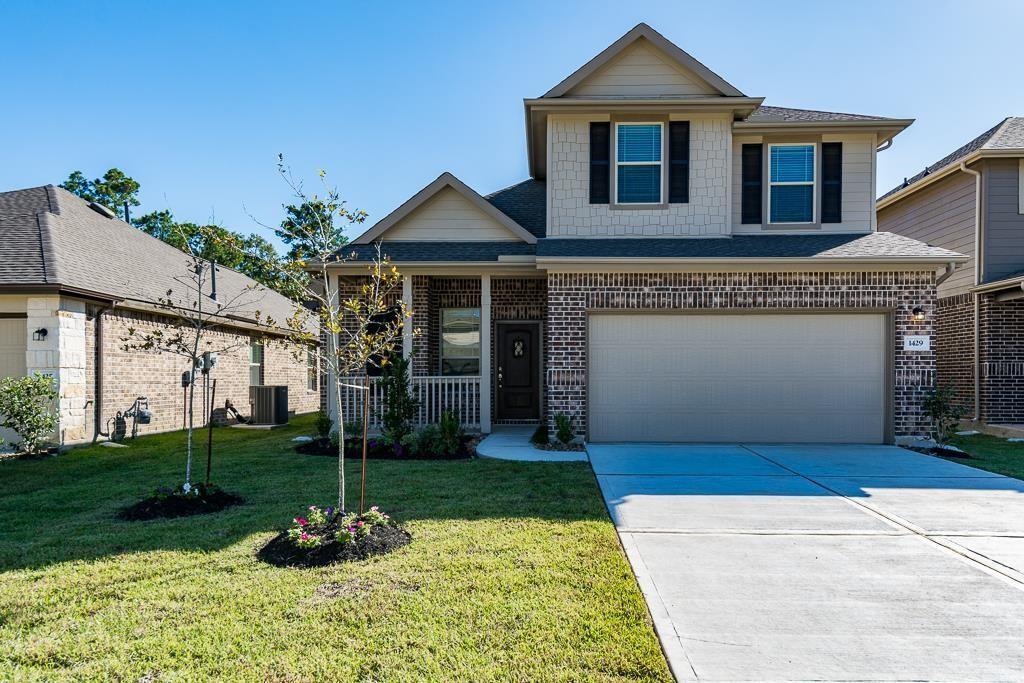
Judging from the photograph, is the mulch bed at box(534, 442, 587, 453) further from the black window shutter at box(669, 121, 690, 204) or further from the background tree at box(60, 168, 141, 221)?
the background tree at box(60, 168, 141, 221)

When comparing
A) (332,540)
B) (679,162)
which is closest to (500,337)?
(679,162)

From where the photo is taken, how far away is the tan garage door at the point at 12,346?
956 centimetres

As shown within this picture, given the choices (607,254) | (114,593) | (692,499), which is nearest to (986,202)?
(607,254)

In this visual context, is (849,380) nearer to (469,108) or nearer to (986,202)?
(986,202)

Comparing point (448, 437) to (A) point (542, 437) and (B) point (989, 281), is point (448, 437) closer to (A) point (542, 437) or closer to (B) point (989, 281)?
(A) point (542, 437)

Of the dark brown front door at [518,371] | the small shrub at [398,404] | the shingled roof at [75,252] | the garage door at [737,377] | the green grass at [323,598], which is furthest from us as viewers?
the dark brown front door at [518,371]

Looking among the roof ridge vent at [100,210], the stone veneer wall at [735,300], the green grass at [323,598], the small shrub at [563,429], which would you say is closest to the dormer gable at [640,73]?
the stone veneer wall at [735,300]

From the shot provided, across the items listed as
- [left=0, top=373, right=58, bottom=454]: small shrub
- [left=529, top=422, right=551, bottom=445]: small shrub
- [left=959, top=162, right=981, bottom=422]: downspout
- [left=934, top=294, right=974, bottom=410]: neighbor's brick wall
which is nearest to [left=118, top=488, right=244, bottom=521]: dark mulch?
[left=529, top=422, right=551, bottom=445]: small shrub

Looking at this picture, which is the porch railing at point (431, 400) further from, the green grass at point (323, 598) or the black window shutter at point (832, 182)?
the black window shutter at point (832, 182)

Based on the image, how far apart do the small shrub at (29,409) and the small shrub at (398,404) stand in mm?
5458

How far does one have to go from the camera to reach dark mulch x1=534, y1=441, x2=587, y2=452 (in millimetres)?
8820

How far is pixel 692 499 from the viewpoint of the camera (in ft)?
19.6

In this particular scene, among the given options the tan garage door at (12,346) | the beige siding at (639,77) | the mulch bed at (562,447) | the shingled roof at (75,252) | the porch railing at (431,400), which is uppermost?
the beige siding at (639,77)

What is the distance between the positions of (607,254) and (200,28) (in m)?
9.56
